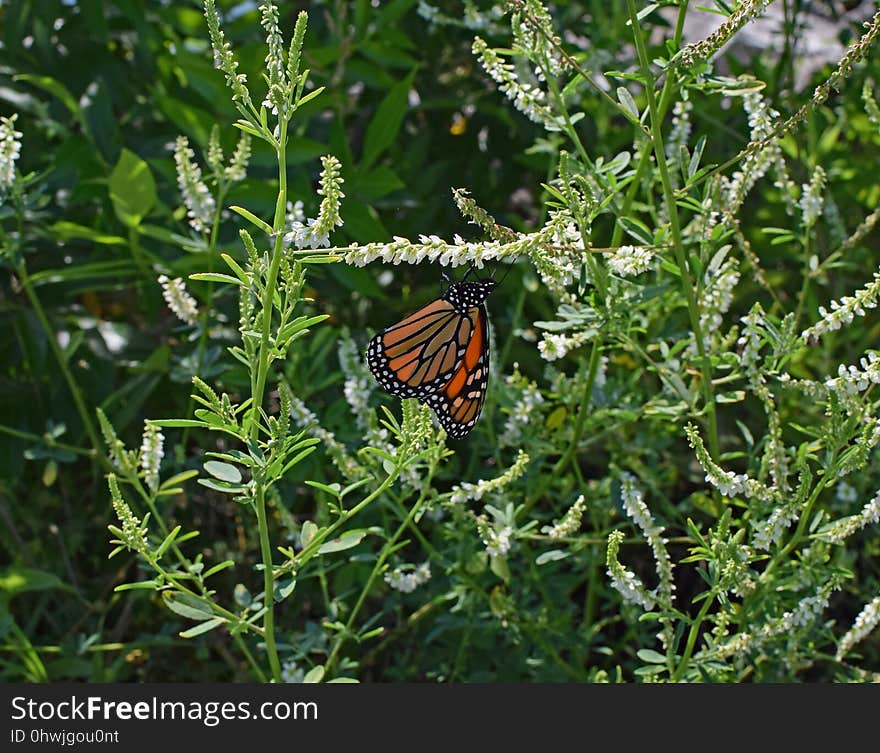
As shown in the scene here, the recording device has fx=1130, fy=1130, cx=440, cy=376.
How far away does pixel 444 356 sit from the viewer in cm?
182

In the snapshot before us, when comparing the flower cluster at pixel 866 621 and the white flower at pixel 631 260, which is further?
the flower cluster at pixel 866 621

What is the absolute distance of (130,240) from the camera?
94.3 inches

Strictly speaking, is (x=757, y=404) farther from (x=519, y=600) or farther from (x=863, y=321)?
(x=519, y=600)

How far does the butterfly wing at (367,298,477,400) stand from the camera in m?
1.76

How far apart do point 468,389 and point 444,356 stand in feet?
0.32

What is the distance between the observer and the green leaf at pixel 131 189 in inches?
89.6

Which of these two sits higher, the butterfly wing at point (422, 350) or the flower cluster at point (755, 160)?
the flower cluster at point (755, 160)

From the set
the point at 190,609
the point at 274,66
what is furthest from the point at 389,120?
the point at 190,609

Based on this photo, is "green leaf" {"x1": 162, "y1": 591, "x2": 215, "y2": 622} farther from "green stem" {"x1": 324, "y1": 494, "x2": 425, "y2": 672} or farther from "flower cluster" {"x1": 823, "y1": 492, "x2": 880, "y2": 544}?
"flower cluster" {"x1": 823, "y1": 492, "x2": 880, "y2": 544}

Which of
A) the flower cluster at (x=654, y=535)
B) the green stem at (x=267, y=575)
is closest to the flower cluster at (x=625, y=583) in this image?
the flower cluster at (x=654, y=535)

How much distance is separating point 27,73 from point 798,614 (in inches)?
85.1

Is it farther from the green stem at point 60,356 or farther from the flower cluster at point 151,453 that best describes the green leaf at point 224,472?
the green stem at point 60,356

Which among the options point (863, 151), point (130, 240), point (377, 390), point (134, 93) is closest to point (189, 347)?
point (130, 240)

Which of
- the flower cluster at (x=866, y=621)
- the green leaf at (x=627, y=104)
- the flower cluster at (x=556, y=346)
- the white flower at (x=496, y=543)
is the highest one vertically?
the green leaf at (x=627, y=104)
